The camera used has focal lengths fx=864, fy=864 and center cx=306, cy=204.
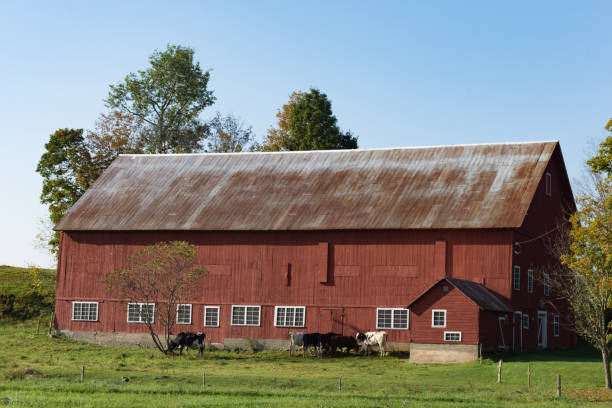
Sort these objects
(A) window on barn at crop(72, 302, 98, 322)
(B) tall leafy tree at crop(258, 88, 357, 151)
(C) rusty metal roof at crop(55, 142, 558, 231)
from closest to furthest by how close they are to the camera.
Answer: (C) rusty metal roof at crop(55, 142, 558, 231), (A) window on barn at crop(72, 302, 98, 322), (B) tall leafy tree at crop(258, 88, 357, 151)

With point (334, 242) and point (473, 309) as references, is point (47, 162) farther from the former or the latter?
point (473, 309)

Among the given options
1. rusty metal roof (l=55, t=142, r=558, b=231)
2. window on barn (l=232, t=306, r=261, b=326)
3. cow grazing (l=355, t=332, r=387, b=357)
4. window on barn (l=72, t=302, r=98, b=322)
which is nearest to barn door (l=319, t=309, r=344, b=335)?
cow grazing (l=355, t=332, r=387, b=357)

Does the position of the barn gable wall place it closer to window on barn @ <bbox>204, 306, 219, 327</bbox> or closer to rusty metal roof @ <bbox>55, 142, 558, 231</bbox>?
rusty metal roof @ <bbox>55, 142, 558, 231</bbox>

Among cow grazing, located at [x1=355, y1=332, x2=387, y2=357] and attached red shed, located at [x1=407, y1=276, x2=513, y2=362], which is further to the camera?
cow grazing, located at [x1=355, y1=332, x2=387, y2=357]

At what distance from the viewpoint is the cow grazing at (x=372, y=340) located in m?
44.2

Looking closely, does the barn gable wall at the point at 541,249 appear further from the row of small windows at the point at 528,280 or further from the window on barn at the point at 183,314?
the window on barn at the point at 183,314

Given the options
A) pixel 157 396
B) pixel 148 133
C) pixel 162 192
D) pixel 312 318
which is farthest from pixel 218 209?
pixel 148 133

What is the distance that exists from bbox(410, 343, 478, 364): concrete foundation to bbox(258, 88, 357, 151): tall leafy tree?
4011 centimetres

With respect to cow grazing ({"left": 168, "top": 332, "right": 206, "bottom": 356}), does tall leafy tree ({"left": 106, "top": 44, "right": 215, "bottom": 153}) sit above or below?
above

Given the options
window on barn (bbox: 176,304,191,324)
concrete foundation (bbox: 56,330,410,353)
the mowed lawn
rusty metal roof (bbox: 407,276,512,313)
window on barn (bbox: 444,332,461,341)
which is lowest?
the mowed lawn

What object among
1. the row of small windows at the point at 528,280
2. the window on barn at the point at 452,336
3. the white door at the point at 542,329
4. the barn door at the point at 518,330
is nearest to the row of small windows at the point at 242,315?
the window on barn at the point at 452,336

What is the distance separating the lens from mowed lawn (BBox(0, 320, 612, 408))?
2584 cm

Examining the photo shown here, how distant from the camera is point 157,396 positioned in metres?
26.6

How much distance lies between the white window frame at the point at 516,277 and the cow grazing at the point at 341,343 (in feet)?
28.4
